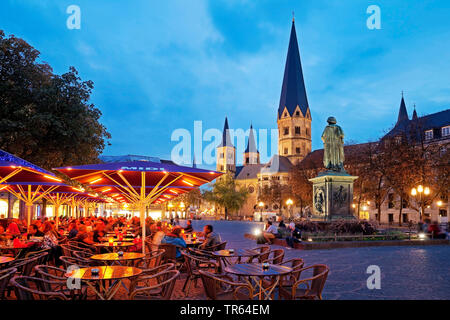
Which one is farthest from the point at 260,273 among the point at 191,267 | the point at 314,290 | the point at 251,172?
the point at 251,172

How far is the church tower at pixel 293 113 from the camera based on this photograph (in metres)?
104

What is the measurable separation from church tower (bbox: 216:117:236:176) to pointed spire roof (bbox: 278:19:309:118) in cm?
4640

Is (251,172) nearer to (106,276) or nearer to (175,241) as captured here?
(175,241)

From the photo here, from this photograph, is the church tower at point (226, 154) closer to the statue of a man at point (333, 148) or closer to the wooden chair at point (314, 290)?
the statue of a man at point (333, 148)

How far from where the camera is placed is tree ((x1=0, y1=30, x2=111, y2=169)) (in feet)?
63.1

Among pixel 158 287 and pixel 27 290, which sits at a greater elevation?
pixel 27 290

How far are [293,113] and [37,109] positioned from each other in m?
99.1

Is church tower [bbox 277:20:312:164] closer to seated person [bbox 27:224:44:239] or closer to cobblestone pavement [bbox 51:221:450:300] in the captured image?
cobblestone pavement [bbox 51:221:450:300]

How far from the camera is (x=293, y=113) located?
11394 cm

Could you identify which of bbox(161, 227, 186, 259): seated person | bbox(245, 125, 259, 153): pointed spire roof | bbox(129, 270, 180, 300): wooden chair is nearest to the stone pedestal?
bbox(161, 227, 186, 259): seated person

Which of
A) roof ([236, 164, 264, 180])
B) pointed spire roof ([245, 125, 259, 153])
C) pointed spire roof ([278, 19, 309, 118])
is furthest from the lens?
pointed spire roof ([245, 125, 259, 153])

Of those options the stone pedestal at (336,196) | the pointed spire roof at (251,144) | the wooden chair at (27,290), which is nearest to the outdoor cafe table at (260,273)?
the wooden chair at (27,290)

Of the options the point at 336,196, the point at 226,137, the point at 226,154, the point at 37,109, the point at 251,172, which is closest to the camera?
the point at 37,109
